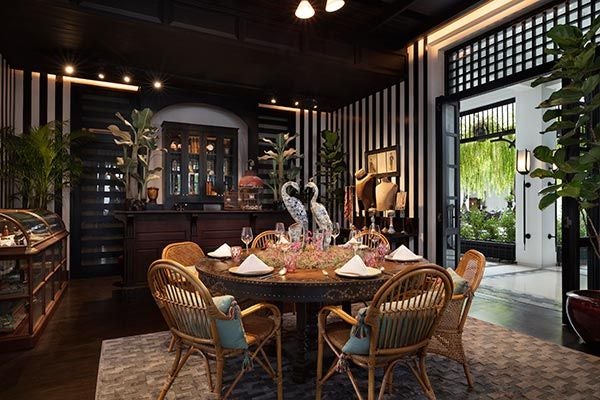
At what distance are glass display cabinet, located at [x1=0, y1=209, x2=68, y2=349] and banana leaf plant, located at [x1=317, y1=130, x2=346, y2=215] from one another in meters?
4.48

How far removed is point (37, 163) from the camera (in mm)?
5117

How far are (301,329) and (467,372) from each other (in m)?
1.13

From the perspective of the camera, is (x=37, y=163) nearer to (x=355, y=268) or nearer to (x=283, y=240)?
(x=283, y=240)

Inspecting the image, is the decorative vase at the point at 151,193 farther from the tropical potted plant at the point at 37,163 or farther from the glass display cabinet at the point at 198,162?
the tropical potted plant at the point at 37,163

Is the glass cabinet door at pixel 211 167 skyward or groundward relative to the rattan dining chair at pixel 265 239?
skyward

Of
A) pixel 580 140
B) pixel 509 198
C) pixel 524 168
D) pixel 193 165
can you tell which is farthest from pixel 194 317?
pixel 509 198

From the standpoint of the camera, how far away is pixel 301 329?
2568 millimetres

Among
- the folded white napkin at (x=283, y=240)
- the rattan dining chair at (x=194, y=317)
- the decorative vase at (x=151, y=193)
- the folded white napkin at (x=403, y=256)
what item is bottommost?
the rattan dining chair at (x=194, y=317)

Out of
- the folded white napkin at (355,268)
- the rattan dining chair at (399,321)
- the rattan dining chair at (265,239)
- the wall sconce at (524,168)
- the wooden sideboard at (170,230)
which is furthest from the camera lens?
the wall sconce at (524,168)

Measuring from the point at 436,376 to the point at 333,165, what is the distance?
4.65 meters

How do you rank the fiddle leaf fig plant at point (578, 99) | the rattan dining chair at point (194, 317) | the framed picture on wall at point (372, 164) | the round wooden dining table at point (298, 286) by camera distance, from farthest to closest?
1. the framed picture on wall at point (372, 164)
2. the fiddle leaf fig plant at point (578, 99)
3. the round wooden dining table at point (298, 286)
4. the rattan dining chair at point (194, 317)

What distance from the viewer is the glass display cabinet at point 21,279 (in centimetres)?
325

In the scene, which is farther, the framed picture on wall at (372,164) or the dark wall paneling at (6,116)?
the framed picture on wall at (372,164)

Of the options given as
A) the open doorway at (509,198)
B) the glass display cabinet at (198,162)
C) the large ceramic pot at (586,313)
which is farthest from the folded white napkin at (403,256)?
the glass display cabinet at (198,162)
